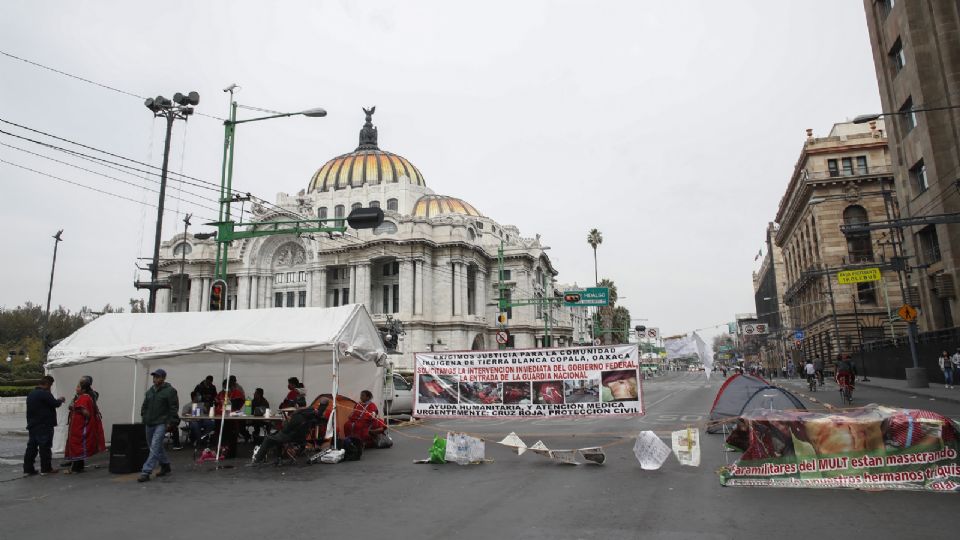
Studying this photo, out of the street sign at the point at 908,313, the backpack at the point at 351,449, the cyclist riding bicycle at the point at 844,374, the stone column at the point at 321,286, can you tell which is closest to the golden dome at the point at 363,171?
the stone column at the point at 321,286

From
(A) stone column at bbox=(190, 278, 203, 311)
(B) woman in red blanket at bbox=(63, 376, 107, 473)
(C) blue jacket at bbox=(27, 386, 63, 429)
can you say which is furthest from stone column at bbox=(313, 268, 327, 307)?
(C) blue jacket at bbox=(27, 386, 63, 429)

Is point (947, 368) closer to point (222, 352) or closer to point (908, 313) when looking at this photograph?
point (908, 313)

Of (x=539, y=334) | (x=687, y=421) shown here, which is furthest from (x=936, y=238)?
(x=539, y=334)

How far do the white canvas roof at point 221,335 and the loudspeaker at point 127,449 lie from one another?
211 centimetres

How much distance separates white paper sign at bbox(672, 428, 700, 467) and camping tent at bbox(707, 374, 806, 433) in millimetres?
618

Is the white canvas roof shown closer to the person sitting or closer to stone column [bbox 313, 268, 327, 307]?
the person sitting

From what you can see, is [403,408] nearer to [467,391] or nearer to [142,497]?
[467,391]

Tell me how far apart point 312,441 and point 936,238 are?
35841mm

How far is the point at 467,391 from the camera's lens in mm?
12609

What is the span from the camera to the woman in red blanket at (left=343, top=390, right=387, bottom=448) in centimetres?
1282

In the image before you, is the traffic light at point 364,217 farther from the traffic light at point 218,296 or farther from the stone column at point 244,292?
the stone column at point 244,292

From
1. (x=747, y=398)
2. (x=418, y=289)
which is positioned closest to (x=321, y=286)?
(x=418, y=289)

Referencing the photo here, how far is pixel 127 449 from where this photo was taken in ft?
35.3

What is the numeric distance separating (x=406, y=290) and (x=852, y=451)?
56.0 meters
